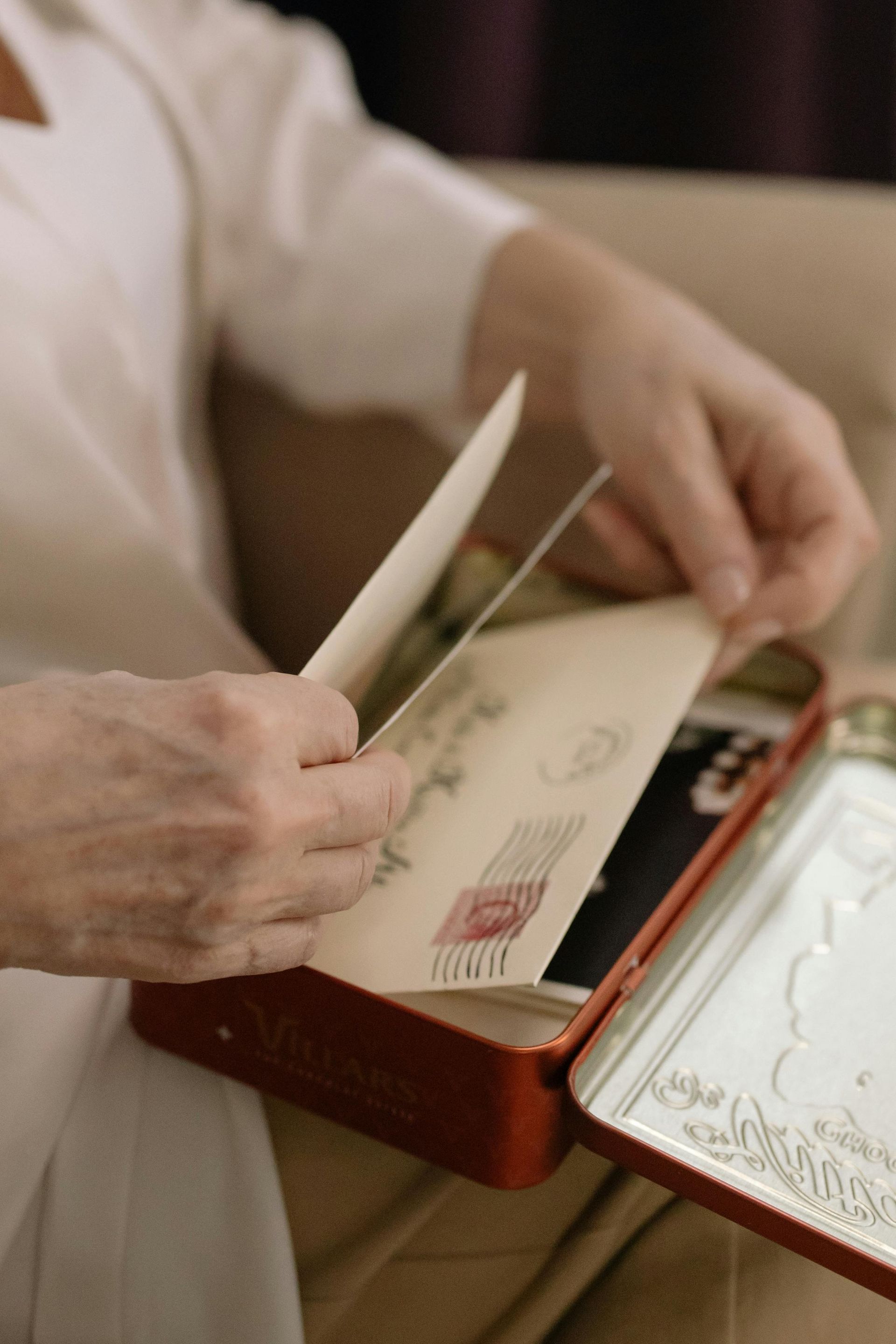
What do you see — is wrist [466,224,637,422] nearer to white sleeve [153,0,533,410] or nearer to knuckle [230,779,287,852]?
white sleeve [153,0,533,410]

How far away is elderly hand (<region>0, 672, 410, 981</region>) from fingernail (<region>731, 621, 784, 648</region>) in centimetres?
25

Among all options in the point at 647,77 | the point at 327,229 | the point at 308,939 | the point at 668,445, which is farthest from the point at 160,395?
the point at 647,77

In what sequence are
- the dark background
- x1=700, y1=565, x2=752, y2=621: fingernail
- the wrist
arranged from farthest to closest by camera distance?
the dark background < the wrist < x1=700, y1=565, x2=752, y2=621: fingernail

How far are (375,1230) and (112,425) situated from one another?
40 centimetres

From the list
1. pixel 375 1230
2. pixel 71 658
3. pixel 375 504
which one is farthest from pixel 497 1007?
pixel 375 504

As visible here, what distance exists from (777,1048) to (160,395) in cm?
48

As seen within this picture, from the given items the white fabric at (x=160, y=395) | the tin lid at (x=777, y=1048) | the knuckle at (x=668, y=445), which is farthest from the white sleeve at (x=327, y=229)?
the tin lid at (x=777, y=1048)

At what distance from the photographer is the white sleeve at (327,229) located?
69 cm

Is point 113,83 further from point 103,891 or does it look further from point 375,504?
point 103,891

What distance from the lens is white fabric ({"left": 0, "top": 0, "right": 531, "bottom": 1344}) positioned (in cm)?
39

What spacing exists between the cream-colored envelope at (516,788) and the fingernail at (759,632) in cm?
1

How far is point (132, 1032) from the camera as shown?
43 centimetres

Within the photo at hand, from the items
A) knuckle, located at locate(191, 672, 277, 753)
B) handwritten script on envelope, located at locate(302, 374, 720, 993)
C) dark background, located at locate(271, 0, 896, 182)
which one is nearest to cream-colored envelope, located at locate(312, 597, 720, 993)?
handwritten script on envelope, located at locate(302, 374, 720, 993)

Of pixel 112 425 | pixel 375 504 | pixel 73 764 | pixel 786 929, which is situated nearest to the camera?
pixel 73 764
